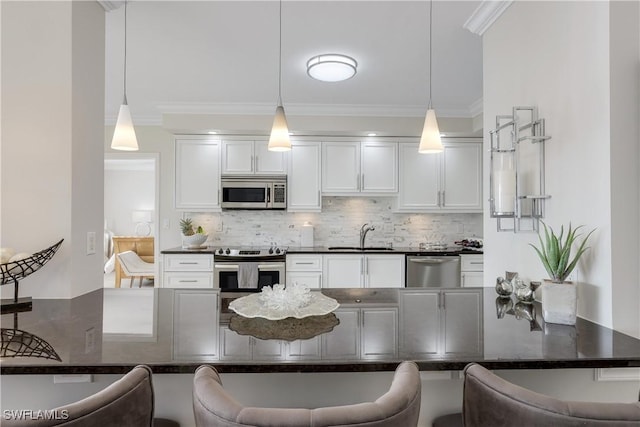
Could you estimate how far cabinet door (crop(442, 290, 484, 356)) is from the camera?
102cm

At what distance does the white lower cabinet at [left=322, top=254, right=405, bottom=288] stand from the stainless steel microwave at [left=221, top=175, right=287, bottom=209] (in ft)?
3.06

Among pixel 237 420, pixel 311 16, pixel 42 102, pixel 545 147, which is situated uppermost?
pixel 311 16

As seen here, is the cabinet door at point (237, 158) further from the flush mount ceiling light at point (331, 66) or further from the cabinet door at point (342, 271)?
the flush mount ceiling light at point (331, 66)

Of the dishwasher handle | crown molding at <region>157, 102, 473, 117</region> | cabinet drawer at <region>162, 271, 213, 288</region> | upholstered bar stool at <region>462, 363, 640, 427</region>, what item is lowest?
cabinet drawer at <region>162, 271, 213, 288</region>

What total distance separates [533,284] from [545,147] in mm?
633

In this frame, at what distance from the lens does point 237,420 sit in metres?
0.63

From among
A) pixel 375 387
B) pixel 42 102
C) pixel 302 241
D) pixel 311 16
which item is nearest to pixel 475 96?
pixel 311 16

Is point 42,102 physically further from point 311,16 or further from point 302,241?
point 302,241

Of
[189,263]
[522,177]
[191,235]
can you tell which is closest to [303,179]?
[191,235]

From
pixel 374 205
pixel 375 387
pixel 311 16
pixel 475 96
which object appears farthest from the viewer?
pixel 374 205

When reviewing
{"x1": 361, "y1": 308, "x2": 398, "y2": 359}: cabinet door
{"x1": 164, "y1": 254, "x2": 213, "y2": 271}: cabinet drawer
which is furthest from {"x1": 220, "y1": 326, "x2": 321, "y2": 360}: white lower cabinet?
{"x1": 164, "y1": 254, "x2": 213, "y2": 271}: cabinet drawer

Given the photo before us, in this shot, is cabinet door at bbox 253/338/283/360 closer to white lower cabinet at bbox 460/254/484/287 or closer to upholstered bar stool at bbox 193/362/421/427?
upholstered bar stool at bbox 193/362/421/427

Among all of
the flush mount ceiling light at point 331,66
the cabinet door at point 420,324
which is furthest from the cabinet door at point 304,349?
the flush mount ceiling light at point 331,66

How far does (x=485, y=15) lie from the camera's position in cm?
204
